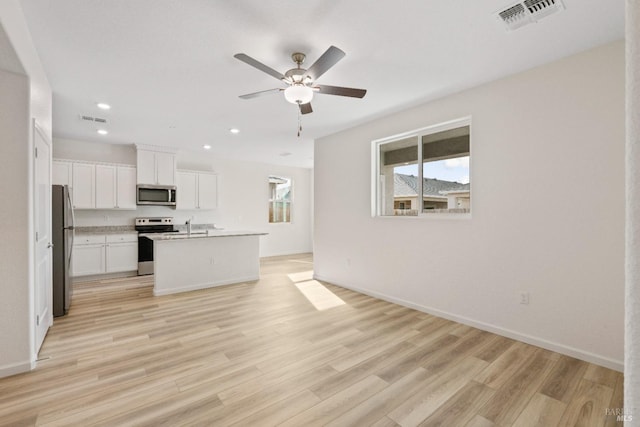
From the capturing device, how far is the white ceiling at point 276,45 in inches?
84.7

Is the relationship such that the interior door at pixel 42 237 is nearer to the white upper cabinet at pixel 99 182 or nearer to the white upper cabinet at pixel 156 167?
the white upper cabinet at pixel 99 182

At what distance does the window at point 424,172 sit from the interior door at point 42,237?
381cm

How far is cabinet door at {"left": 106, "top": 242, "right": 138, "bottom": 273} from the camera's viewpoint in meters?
5.54

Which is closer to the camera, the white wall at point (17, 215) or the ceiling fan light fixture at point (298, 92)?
the white wall at point (17, 215)

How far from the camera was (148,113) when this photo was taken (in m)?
4.25

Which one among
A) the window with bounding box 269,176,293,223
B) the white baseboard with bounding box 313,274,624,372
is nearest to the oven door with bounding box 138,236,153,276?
the window with bounding box 269,176,293,223

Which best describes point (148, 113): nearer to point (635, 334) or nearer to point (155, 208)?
point (155, 208)

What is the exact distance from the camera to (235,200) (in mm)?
7742

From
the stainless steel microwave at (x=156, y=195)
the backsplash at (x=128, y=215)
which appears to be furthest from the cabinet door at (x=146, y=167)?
the backsplash at (x=128, y=215)

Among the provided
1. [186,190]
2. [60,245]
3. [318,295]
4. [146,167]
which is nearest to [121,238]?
[146,167]

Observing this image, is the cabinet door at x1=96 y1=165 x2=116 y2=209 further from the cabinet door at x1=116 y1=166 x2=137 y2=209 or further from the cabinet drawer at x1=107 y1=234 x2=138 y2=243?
the cabinet drawer at x1=107 y1=234 x2=138 y2=243

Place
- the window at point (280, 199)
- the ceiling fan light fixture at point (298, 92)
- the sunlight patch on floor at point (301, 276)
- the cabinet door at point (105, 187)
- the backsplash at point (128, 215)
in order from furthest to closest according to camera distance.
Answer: the window at point (280, 199), the backsplash at point (128, 215), the cabinet door at point (105, 187), the sunlight patch on floor at point (301, 276), the ceiling fan light fixture at point (298, 92)

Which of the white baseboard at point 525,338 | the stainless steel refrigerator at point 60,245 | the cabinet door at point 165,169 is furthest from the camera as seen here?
the cabinet door at point 165,169

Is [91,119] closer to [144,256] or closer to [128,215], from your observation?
[128,215]
